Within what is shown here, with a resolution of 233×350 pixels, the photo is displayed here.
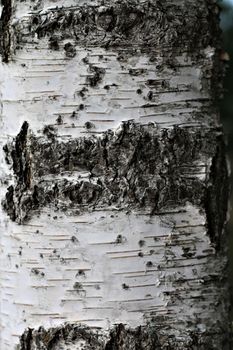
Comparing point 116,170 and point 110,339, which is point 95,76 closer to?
point 116,170

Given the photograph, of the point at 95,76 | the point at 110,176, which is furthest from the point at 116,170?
the point at 95,76

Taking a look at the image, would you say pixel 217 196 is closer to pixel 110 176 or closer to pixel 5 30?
pixel 110 176

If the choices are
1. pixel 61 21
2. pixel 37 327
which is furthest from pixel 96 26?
pixel 37 327

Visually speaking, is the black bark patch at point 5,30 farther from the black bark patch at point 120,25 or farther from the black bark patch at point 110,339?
the black bark patch at point 110,339

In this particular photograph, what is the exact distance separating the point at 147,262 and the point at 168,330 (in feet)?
0.41

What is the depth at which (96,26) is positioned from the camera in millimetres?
1431

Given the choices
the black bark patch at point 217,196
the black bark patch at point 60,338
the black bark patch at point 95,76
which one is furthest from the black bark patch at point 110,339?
the black bark patch at point 95,76

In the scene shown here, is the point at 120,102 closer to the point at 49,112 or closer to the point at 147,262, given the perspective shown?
the point at 49,112

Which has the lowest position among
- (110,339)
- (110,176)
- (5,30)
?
(110,339)

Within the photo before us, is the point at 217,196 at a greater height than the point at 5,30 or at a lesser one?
lesser

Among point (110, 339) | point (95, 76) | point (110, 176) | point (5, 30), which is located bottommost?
point (110, 339)

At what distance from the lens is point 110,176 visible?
1425 mm

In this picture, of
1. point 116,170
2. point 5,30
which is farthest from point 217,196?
point 5,30

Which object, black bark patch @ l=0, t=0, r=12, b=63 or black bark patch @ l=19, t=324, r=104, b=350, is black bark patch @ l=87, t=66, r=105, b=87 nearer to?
black bark patch @ l=0, t=0, r=12, b=63
